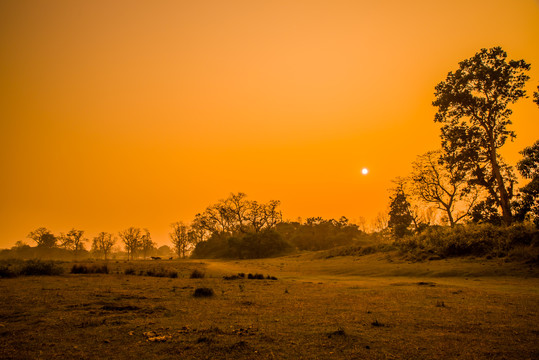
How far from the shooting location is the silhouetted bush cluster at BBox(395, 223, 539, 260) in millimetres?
19234

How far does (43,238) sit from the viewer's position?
460 feet

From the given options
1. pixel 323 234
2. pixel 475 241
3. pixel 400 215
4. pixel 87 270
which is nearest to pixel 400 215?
pixel 400 215

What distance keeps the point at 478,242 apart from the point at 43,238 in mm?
169552

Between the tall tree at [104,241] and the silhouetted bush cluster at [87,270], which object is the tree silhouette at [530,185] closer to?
the silhouetted bush cluster at [87,270]

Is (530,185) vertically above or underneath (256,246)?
above

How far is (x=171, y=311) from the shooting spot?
758 cm

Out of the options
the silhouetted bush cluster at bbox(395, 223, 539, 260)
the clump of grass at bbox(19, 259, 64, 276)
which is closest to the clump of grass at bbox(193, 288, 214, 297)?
the clump of grass at bbox(19, 259, 64, 276)

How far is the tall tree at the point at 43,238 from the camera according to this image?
13925cm

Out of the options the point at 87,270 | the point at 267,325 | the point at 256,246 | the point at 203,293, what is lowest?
the point at 256,246

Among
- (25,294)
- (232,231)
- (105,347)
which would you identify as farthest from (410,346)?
(232,231)

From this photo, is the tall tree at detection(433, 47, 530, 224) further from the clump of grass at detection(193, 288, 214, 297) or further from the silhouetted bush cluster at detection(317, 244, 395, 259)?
the clump of grass at detection(193, 288, 214, 297)

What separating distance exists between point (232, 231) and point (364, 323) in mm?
85115

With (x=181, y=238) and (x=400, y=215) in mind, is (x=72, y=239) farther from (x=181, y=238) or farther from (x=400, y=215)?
(x=400, y=215)

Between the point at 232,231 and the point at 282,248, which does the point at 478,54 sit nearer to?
the point at 282,248
